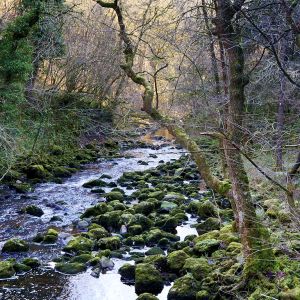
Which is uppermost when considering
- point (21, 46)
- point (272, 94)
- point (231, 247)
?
point (21, 46)

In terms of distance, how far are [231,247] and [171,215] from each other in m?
3.41

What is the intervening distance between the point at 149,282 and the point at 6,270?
2161 millimetres

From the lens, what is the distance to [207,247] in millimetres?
7848

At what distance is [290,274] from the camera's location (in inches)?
229

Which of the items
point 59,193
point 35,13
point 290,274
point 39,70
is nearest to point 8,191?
point 59,193

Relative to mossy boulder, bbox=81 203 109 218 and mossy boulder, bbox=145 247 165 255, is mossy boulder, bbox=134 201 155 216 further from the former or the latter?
mossy boulder, bbox=145 247 165 255

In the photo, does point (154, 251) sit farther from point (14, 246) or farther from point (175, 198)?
point (175, 198)

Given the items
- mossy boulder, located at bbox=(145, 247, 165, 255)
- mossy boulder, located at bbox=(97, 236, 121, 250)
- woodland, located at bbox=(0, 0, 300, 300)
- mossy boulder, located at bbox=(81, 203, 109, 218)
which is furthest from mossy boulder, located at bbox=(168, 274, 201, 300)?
mossy boulder, located at bbox=(81, 203, 109, 218)

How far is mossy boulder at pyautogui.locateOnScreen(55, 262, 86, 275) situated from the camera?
7.54 meters

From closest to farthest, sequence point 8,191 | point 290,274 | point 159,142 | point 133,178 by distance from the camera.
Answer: point 290,274, point 8,191, point 133,178, point 159,142

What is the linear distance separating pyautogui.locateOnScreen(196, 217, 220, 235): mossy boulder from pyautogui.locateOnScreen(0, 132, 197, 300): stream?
6.0 inches

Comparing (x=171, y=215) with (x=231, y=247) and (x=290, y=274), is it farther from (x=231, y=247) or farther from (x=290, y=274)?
(x=290, y=274)

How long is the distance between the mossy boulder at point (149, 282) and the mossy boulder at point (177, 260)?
416mm

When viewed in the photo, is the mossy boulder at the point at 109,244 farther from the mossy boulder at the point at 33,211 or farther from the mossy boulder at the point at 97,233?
the mossy boulder at the point at 33,211
